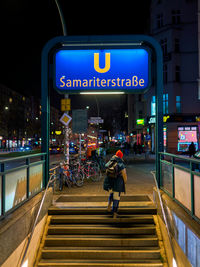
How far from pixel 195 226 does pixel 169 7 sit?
1250 inches

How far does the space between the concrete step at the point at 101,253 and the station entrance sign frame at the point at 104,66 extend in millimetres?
2143

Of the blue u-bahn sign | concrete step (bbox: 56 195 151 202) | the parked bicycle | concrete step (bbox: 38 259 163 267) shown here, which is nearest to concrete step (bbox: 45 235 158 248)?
concrete step (bbox: 38 259 163 267)

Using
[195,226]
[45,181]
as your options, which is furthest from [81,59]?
[195,226]

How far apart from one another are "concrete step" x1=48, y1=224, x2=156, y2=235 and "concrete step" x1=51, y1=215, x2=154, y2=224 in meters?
0.11

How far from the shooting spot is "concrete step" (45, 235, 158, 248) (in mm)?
5785

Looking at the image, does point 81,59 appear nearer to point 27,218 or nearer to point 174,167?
point 174,167

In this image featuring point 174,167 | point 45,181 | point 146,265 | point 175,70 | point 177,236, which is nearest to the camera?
point 177,236

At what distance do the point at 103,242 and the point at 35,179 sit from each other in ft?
7.99

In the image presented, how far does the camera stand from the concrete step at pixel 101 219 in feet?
20.5

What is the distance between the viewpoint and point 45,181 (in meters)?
7.05

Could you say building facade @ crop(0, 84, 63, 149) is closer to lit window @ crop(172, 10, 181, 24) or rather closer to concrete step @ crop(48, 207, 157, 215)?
lit window @ crop(172, 10, 181, 24)

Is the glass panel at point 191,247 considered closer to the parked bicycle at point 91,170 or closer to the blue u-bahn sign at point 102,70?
the blue u-bahn sign at point 102,70

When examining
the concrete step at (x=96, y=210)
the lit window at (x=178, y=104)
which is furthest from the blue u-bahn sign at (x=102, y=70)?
the lit window at (x=178, y=104)

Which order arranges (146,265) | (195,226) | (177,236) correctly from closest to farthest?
(195,226)
(177,236)
(146,265)
